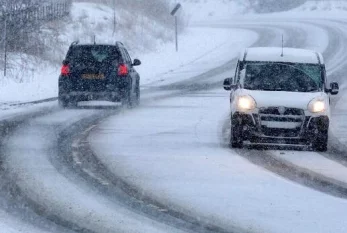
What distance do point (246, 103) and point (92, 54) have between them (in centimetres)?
865

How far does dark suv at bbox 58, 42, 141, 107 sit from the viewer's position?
2461 cm

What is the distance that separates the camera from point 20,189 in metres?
12.2

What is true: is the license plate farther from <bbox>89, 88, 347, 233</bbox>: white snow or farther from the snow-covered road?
<bbox>89, 88, 347, 233</bbox>: white snow

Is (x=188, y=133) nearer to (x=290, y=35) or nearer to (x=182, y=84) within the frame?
(x=182, y=84)

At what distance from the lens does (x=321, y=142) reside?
17.0 meters

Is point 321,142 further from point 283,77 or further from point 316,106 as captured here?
point 283,77

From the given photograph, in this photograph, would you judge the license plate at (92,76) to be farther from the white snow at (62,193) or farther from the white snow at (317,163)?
the white snow at (317,163)

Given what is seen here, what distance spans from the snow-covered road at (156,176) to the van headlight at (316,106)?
Answer: 2.39ft

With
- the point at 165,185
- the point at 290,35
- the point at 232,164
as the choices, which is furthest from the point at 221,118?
the point at 290,35

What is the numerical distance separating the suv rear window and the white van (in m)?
7.48

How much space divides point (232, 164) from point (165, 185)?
2.38 meters

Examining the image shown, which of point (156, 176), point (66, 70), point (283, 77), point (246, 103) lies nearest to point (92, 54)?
point (66, 70)

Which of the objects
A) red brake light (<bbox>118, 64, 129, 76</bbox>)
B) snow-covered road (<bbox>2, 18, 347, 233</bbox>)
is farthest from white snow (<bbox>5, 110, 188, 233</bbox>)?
red brake light (<bbox>118, 64, 129, 76</bbox>)

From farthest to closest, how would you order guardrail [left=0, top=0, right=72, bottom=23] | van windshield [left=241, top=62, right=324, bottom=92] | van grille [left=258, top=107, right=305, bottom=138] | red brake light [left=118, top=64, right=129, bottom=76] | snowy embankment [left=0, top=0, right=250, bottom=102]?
guardrail [left=0, top=0, right=72, bottom=23] → snowy embankment [left=0, top=0, right=250, bottom=102] → red brake light [left=118, top=64, right=129, bottom=76] → van windshield [left=241, top=62, right=324, bottom=92] → van grille [left=258, top=107, right=305, bottom=138]
